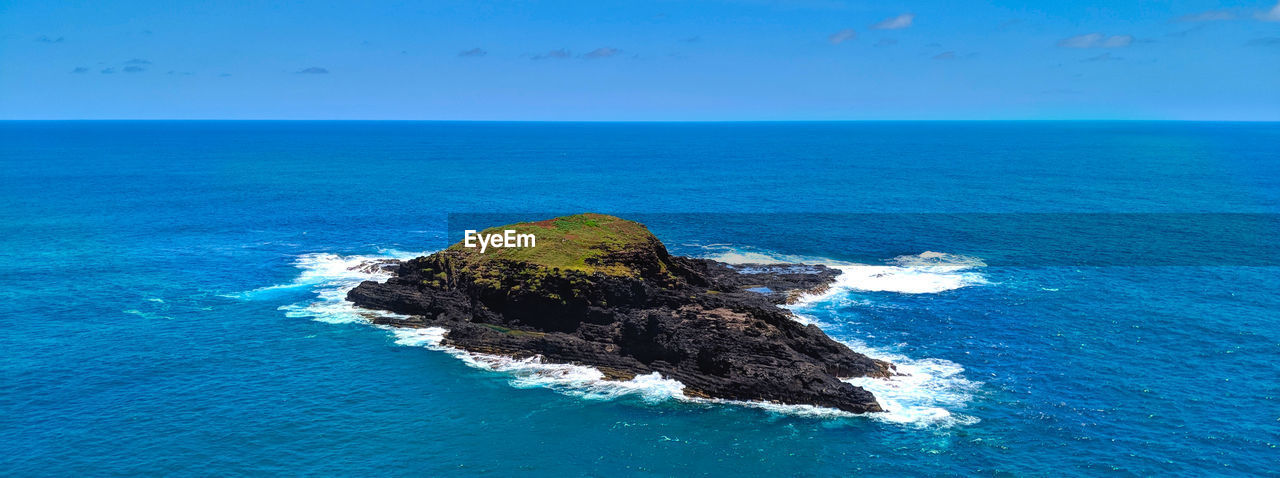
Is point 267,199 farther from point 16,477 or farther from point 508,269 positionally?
point 16,477

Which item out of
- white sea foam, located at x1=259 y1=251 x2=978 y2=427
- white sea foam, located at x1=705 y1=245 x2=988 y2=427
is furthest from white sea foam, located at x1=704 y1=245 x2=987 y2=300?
white sea foam, located at x1=259 y1=251 x2=978 y2=427

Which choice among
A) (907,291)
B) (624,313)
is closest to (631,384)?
(624,313)

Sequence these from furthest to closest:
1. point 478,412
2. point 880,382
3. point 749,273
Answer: point 749,273, point 880,382, point 478,412

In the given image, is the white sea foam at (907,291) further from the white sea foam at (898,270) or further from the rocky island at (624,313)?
the rocky island at (624,313)

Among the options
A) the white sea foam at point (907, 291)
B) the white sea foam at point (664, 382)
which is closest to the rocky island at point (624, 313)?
the white sea foam at point (664, 382)

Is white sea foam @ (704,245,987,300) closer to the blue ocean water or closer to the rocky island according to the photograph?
the blue ocean water

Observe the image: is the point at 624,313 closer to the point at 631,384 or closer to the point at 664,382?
the point at 631,384

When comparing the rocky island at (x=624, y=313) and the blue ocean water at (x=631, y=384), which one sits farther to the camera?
the rocky island at (x=624, y=313)

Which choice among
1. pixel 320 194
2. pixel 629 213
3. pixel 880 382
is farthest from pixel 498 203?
pixel 880 382
